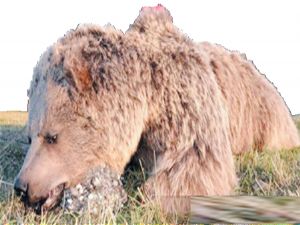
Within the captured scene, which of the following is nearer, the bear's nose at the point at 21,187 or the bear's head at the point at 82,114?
the bear's nose at the point at 21,187

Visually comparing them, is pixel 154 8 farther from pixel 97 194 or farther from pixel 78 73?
pixel 97 194

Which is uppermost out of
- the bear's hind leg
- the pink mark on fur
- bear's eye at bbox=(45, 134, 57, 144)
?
the pink mark on fur

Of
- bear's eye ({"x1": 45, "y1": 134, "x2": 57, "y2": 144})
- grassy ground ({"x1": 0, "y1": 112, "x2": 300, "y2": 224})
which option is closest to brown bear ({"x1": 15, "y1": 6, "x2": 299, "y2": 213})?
bear's eye ({"x1": 45, "y1": 134, "x2": 57, "y2": 144})

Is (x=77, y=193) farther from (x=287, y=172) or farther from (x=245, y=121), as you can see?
(x=245, y=121)

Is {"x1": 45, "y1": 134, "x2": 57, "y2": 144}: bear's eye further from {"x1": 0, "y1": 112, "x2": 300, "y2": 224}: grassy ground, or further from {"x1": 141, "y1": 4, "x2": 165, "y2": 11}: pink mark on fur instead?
{"x1": 141, "y1": 4, "x2": 165, "y2": 11}: pink mark on fur

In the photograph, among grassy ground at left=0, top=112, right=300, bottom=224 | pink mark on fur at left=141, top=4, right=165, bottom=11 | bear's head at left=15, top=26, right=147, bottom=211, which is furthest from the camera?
pink mark on fur at left=141, top=4, right=165, bottom=11

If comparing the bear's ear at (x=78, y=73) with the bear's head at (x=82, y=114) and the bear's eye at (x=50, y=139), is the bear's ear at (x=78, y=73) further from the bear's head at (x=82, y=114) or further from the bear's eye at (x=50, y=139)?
the bear's eye at (x=50, y=139)

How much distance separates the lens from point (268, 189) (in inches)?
163

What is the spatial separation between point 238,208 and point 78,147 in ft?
7.05

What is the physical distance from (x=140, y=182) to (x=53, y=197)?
2.09 ft

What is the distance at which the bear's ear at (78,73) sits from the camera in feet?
12.0

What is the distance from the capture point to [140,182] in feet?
13.1

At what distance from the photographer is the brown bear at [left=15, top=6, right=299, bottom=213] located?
368 centimetres

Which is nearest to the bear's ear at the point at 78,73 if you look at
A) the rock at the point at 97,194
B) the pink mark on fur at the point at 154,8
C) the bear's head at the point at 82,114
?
the bear's head at the point at 82,114
